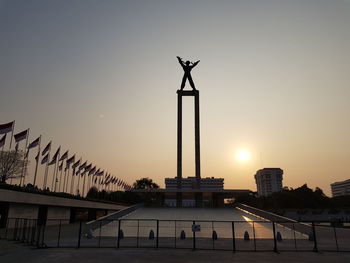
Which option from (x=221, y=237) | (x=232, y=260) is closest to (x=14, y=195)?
(x=221, y=237)

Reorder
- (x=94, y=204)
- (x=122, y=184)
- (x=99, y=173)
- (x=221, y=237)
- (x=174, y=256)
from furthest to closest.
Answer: (x=122, y=184) → (x=99, y=173) → (x=94, y=204) → (x=221, y=237) → (x=174, y=256)

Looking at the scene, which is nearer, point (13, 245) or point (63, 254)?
point (63, 254)

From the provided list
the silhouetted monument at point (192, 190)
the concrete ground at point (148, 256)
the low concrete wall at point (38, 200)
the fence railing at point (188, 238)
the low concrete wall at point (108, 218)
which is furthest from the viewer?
the silhouetted monument at point (192, 190)

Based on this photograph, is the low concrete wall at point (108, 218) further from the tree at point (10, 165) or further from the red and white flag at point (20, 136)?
the tree at point (10, 165)

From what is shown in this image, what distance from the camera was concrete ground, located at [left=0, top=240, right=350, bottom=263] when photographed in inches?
583

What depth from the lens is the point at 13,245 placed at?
64.8 feet

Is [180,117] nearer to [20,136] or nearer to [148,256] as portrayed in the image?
[20,136]

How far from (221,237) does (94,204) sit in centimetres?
4235

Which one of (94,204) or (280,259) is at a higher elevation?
(94,204)

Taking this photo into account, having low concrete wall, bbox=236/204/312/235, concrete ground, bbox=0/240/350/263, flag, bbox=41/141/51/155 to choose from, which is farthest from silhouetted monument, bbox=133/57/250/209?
concrete ground, bbox=0/240/350/263

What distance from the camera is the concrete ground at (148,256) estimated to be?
14.8m

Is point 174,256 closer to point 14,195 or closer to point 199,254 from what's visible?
point 199,254

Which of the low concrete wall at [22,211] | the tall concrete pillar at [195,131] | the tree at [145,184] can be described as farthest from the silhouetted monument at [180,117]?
the tree at [145,184]

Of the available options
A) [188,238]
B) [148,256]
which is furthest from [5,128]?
[148,256]
